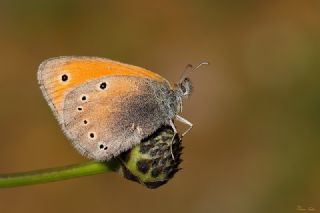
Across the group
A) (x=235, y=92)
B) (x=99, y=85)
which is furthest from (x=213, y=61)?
(x=99, y=85)

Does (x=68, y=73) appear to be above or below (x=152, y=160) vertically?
above

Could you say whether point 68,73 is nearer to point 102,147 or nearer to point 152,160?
point 102,147

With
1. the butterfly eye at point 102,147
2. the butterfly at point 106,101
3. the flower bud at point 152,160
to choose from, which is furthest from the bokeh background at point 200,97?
the butterfly eye at point 102,147

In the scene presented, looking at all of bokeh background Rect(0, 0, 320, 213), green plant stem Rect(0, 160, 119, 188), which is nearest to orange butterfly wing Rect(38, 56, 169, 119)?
green plant stem Rect(0, 160, 119, 188)

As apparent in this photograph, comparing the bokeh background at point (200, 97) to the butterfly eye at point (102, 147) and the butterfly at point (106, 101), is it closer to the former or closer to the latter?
the butterfly at point (106, 101)

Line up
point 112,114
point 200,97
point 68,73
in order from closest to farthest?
point 68,73, point 112,114, point 200,97

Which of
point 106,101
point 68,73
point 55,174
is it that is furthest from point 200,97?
point 55,174
